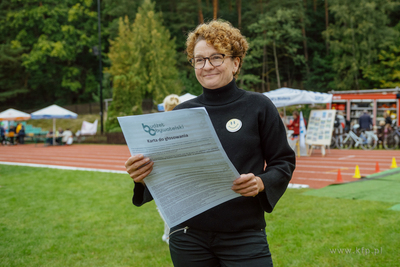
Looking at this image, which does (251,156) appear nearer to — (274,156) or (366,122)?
(274,156)

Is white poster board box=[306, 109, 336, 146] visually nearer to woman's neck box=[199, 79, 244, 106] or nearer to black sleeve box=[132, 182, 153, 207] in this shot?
woman's neck box=[199, 79, 244, 106]

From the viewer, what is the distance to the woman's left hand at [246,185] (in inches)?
62.3

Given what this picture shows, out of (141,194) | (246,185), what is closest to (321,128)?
(141,194)

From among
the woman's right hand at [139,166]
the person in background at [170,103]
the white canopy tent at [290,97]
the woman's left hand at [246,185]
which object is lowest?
the white canopy tent at [290,97]

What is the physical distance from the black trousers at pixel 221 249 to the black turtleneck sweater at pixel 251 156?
4cm

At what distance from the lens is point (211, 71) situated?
6.20 ft

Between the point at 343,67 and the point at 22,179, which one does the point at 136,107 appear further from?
the point at 343,67

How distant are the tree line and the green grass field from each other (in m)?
20.3

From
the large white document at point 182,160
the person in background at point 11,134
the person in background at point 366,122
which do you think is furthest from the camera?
the person in background at point 11,134

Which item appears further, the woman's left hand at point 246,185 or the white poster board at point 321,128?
the white poster board at point 321,128

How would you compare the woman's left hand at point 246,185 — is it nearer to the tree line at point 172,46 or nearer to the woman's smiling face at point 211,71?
the woman's smiling face at point 211,71

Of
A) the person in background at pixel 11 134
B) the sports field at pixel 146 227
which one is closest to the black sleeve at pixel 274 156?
the sports field at pixel 146 227

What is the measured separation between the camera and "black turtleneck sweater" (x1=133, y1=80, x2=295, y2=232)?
5.76 ft

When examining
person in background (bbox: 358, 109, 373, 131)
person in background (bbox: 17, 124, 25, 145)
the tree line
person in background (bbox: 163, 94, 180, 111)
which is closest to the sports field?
person in background (bbox: 163, 94, 180, 111)
